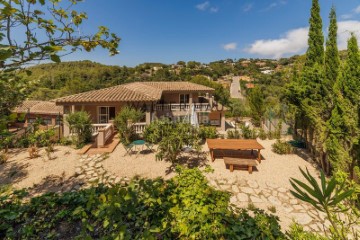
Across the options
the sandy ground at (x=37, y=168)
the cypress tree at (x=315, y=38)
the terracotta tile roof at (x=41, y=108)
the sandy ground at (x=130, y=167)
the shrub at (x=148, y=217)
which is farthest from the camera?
the terracotta tile roof at (x=41, y=108)

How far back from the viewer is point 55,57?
1.65 meters

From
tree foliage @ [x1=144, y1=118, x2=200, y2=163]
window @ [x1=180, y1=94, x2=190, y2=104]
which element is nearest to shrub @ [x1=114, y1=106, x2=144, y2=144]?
tree foliage @ [x1=144, y1=118, x2=200, y2=163]

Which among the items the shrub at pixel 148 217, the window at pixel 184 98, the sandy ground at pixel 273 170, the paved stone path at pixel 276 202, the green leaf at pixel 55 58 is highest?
the window at pixel 184 98

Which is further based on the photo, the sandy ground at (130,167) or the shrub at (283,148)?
the shrub at (283,148)

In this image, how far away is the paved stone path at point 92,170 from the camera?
872 centimetres

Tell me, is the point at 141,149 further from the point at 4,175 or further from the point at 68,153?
the point at 4,175

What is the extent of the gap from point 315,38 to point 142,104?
14179 mm

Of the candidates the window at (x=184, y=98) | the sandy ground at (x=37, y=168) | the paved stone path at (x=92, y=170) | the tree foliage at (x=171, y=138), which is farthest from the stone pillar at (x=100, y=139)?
the window at (x=184, y=98)

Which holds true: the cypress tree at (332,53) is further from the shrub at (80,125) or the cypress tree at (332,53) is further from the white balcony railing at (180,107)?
the shrub at (80,125)

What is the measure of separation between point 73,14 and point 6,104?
1963 mm

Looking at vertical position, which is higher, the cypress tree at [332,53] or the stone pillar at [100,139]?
the cypress tree at [332,53]

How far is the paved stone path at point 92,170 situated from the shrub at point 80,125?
7.76 ft

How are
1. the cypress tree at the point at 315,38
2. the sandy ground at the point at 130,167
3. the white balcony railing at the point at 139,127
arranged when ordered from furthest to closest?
the white balcony railing at the point at 139,127 < the cypress tree at the point at 315,38 < the sandy ground at the point at 130,167

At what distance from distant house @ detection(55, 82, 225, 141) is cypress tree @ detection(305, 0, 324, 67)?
1007 centimetres
